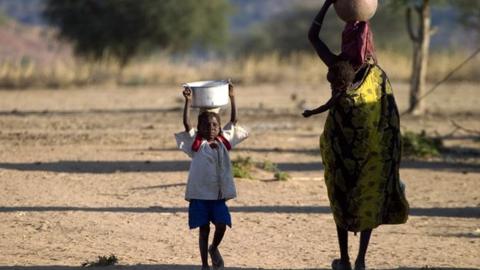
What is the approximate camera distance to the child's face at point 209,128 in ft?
25.2

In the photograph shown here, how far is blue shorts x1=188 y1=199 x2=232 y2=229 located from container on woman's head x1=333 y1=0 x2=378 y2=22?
148 cm

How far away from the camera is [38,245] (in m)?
8.98

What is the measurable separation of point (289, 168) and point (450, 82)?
59.7ft

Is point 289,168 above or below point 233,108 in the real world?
below

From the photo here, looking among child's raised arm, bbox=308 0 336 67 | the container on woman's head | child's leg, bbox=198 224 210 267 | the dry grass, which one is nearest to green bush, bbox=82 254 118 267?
child's leg, bbox=198 224 210 267

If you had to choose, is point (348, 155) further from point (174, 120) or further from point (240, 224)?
point (174, 120)

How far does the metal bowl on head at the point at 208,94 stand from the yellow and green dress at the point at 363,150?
2.47 feet

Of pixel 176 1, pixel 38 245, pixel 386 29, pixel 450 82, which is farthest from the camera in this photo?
pixel 386 29

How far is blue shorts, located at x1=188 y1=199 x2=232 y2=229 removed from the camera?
7668 millimetres

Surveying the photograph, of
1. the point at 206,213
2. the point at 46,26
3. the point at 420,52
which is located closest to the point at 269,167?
the point at 206,213

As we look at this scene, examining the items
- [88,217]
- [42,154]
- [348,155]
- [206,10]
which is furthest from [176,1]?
[348,155]

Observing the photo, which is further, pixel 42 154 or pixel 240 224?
pixel 42 154

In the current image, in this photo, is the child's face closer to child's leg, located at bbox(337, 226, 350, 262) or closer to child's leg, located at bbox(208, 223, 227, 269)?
child's leg, located at bbox(208, 223, 227, 269)

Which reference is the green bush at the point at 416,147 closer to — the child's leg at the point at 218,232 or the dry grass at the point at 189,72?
the child's leg at the point at 218,232
